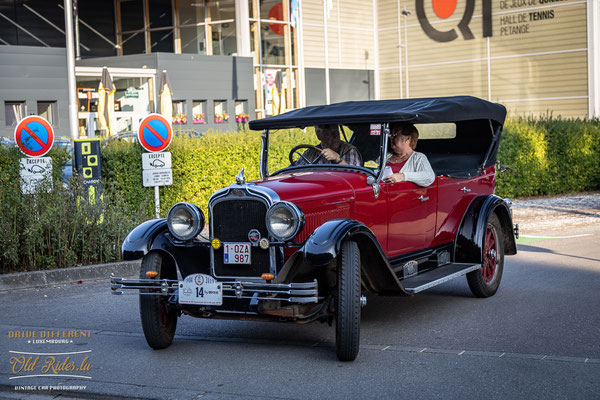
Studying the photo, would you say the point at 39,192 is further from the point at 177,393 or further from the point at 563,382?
the point at 563,382

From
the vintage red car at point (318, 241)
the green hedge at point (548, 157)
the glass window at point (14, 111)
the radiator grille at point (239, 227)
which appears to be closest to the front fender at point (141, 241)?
the vintage red car at point (318, 241)

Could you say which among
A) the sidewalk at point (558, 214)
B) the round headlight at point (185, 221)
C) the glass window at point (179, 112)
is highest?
the glass window at point (179, 112)

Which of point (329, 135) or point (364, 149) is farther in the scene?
point (329, 135)

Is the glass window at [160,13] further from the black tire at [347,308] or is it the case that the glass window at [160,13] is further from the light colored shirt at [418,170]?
the black tire at [347,308]

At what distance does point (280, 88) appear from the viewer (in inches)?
1496

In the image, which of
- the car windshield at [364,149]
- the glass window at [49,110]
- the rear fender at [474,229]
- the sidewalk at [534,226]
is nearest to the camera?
the car windshield at [364,149]

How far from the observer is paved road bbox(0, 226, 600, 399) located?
5203 mm

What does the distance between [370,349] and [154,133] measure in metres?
6.75

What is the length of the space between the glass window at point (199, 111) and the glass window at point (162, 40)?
5.37 metres

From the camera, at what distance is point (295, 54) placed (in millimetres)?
38969

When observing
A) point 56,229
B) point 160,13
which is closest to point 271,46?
point 160,13

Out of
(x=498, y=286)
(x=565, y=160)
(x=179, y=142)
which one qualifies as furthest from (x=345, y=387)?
(x=565, y=160)

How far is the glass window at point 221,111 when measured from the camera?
120 feet

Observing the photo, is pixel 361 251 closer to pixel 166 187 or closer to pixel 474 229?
pixel 474 229
